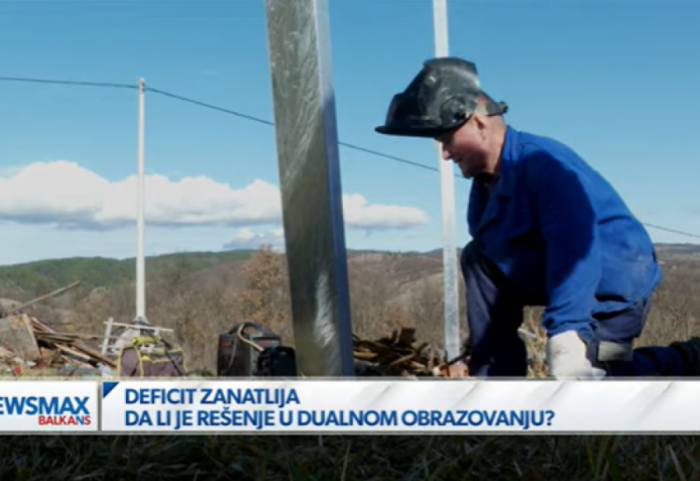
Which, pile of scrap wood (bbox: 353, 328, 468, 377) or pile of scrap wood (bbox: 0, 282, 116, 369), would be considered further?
pile of scrap wood (bbox: 0, 282, 116, 369)

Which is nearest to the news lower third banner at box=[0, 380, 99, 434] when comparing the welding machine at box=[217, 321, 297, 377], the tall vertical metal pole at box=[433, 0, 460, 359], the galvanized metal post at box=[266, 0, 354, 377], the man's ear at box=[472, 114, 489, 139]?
the galvanized metal post at box=[266, 0, 354, 377]

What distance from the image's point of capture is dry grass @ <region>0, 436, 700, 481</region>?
1.65 m

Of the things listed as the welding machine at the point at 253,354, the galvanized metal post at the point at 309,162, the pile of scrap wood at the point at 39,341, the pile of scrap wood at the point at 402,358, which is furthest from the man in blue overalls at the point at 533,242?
the pile of scrap wood at the point at 39,341

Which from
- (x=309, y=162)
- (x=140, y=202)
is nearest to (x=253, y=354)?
(x=309, y=162)

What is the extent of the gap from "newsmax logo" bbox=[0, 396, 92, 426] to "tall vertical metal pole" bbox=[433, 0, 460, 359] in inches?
75.0

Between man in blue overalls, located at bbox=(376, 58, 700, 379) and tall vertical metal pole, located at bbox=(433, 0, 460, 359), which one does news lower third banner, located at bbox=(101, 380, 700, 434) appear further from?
tall vertical metal pole, located at bbox=(433, 0, 460, 359)

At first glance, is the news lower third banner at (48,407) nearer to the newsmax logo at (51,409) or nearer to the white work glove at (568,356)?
the newsmax logo at (51,409)

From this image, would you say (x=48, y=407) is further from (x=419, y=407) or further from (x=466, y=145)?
(x=466, y=145)

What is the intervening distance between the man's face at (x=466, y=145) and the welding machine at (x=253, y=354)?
75cm

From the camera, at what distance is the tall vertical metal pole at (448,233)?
11.6 feet

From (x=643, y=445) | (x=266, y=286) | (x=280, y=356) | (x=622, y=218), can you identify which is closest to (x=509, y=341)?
(x=622, y=218)

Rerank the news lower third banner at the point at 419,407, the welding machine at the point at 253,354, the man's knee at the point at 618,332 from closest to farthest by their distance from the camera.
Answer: the news lower third banner at the point at 419,407, the man's knee at the point at 618,332, the welding machine at the point at 253,354

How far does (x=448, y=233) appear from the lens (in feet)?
12.5

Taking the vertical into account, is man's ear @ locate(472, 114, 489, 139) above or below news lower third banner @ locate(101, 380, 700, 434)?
above
